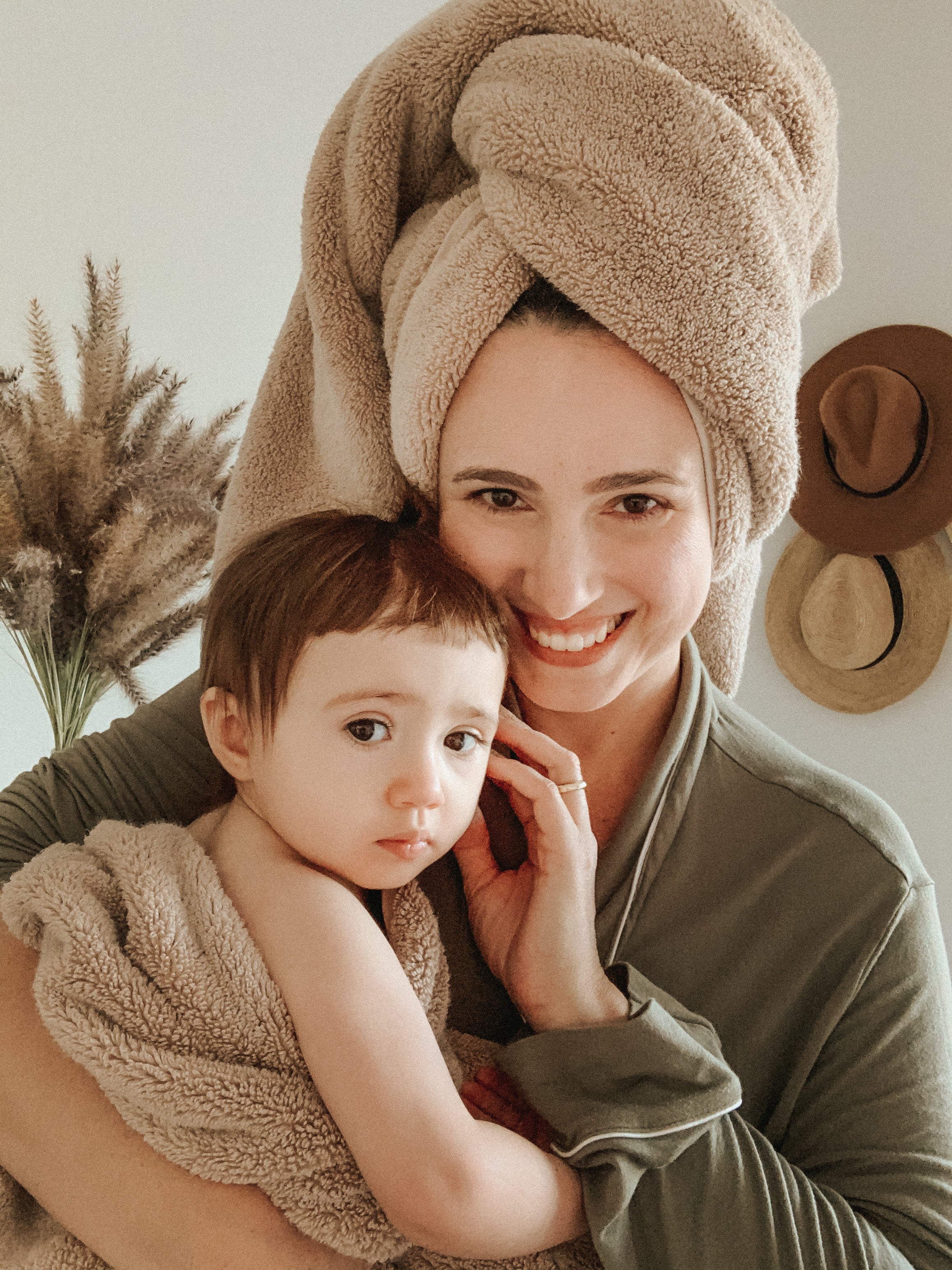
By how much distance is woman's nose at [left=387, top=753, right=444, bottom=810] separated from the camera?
83cm

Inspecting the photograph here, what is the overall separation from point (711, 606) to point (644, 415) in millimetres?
389

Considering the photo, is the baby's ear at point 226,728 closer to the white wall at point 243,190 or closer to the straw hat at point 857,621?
the white wall at point 243,190

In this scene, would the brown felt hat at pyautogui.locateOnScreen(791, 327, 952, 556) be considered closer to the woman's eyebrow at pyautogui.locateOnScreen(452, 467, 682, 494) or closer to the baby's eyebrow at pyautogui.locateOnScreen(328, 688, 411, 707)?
the woman's eyebrow at pyautogui.locateOnScreen(452, 467, 682, 494)

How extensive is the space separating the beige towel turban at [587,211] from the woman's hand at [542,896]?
28cm

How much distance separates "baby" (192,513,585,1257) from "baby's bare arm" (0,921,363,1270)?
3.6 inches

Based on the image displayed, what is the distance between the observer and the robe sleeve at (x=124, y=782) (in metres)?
1.06

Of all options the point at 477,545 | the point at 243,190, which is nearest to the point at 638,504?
the point at 477,545

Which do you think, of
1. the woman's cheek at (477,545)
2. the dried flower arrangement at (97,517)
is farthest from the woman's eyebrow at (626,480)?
the dried flower arrangement at (97,517)

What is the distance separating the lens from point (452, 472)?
956 millimetres

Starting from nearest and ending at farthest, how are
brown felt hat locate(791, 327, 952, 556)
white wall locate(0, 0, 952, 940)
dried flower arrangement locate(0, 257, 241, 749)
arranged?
dried flower arrangement locate(0, 257, 241, 749) < white wall locate(0, 0, 952, 940) < brown felt hat locate(791, 327, 952, 556)

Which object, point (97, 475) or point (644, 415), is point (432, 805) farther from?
point (97, 475)

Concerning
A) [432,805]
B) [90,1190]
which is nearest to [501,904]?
[432,805]

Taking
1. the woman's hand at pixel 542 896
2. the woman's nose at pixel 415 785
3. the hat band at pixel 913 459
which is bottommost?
the hat band at pixel 913 459

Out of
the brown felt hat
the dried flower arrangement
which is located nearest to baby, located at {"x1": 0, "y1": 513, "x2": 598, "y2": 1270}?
the dried flower arrangement
